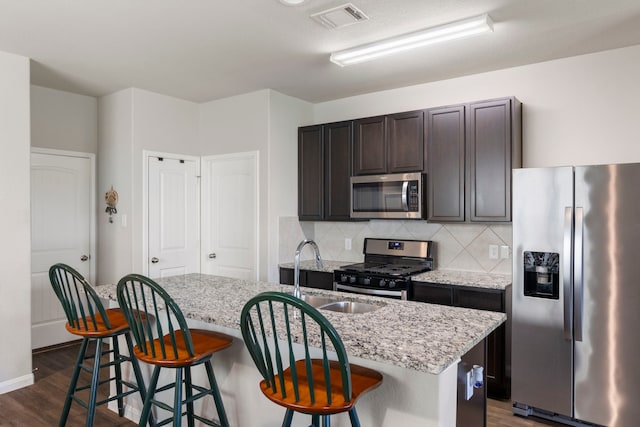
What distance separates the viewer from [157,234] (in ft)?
14.8

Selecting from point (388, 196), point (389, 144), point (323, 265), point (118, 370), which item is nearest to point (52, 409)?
point (118, 370)

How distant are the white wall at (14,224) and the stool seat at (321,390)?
2777 millimetres

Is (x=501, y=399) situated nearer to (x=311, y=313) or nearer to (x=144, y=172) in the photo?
(x=311, y=313)

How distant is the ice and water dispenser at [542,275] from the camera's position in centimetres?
283

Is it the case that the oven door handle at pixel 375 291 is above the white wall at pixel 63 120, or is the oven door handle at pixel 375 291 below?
below

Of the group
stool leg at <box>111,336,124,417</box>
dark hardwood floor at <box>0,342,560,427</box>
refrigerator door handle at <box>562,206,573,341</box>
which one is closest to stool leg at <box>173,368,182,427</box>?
stool leg at <box>111,336,124,417</box>

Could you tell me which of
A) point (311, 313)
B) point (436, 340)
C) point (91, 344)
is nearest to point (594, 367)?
point (436, 340)

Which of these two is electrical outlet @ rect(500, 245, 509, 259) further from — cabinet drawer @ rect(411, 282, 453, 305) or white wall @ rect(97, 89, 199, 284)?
white wall @ rect(97, 89, 199, 284)

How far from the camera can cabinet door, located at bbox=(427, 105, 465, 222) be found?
3.62 meters

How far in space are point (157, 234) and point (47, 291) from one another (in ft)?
4.01

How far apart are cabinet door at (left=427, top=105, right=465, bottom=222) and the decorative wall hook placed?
310 centimetres

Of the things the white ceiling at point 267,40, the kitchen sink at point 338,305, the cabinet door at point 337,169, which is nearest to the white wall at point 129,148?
the white ceiling at point 267,40

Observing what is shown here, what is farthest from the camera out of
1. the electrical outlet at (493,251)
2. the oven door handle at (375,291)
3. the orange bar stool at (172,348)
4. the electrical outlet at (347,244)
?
the electrical outlet at (347,244)

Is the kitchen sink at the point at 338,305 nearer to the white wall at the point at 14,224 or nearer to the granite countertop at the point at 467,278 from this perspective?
the granite countertop at the point at 467,278
